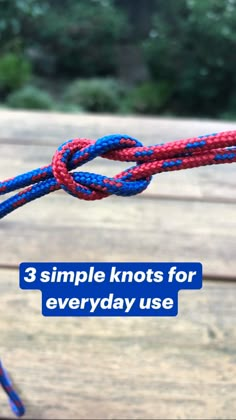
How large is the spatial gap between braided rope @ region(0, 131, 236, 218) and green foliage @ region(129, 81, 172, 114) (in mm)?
Answer: 2678

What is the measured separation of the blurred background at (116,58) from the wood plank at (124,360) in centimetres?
217

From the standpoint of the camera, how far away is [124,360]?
42 cm

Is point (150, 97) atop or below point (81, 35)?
below

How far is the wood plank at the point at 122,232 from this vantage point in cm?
53

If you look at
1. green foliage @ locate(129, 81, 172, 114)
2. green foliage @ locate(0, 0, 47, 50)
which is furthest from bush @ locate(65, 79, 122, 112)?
green foliage @ locate(0, 0, 47, 50)

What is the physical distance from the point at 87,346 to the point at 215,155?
21 cm

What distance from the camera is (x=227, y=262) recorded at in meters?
0.52

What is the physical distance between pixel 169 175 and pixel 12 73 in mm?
2315

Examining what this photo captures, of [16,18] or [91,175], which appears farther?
[16,18]

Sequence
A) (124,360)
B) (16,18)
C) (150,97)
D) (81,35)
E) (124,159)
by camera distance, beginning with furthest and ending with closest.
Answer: (81,35)
(16,18)
(150,97)
(124,360)
(124,159)

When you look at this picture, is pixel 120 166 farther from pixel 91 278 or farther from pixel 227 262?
A: pixel 91 278

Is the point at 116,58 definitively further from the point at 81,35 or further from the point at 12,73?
the point at 12,73

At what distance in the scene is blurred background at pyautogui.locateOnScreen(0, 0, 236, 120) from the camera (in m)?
2.77

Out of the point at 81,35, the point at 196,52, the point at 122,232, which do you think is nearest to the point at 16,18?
the point at 81,35
